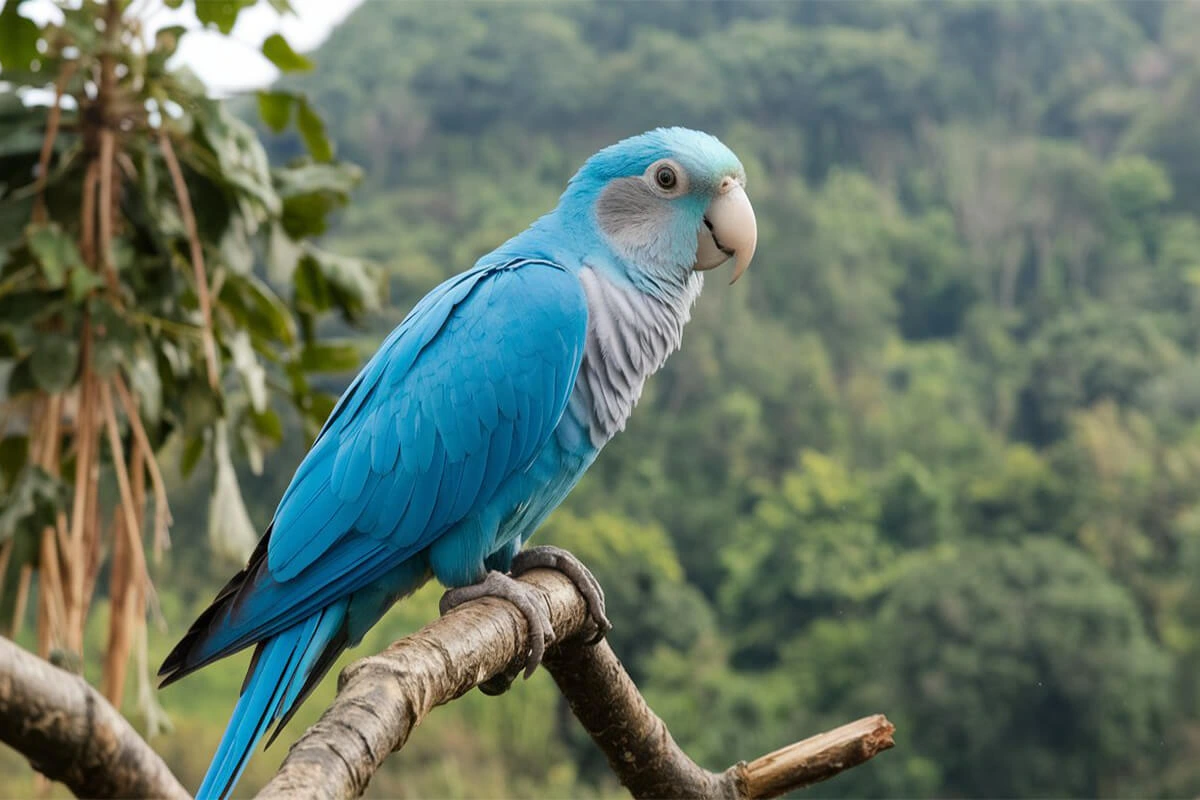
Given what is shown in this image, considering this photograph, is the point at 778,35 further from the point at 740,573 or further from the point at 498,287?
the point at 498,287

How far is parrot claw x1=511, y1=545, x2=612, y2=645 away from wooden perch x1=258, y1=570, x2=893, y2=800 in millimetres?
15

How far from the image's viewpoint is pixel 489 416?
1.76 m

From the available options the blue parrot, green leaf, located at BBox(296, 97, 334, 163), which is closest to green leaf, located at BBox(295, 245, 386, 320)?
green leaf, located at BBox(296, 97, 334, 163)

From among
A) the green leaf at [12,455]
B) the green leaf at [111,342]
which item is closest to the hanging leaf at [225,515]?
the green leaf at [111,342]

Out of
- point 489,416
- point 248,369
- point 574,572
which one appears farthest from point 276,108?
point 574,572

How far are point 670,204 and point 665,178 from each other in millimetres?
40

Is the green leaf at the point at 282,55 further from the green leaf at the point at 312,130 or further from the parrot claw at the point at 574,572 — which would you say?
the parrot claw at the point at 574,572

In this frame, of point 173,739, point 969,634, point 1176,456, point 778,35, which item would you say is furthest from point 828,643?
point 778,35

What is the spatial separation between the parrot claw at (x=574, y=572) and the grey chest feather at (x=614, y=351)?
168mm

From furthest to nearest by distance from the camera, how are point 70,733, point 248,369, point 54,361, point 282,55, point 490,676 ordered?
point 282,55, point 248,369, point 54,361, point 490,676, point 70,733

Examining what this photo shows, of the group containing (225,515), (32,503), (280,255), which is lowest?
(225,515)

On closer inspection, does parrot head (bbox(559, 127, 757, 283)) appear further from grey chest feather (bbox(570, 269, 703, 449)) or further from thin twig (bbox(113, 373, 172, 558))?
thin twig (bbox(113, 373, 172, 558))

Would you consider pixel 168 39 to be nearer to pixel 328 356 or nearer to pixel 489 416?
pixel 328 356

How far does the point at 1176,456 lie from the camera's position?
75.3ft
